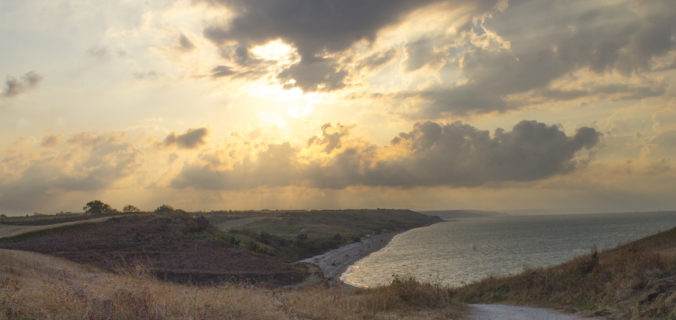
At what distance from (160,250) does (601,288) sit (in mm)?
44980

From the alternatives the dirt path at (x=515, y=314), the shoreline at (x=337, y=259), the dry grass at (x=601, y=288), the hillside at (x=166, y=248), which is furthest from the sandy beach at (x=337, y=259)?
the dirt path at (x=515, y=314)

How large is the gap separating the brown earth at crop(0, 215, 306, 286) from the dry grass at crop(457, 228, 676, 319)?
27.2 m

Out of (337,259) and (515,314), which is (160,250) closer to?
(337,259)

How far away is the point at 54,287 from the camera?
33.1ft

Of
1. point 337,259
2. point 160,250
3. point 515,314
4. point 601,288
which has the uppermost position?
point 601,288

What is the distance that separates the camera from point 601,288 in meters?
16.5

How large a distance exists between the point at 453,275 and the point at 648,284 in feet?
119

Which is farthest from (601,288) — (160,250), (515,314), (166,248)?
(166,248)

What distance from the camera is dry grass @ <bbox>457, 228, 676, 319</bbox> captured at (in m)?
13.7

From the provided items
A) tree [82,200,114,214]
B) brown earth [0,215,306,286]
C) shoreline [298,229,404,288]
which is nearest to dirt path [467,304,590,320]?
brown earth [0,215,306,286]

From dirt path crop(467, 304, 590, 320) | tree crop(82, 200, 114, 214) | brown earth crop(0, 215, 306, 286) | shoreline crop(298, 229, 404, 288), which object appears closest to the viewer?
dirt path crop(467, 304, 590, 320)

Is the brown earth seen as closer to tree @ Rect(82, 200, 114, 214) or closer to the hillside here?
the hillside

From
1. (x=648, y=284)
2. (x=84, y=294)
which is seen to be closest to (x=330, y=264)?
(x=648, y=284)

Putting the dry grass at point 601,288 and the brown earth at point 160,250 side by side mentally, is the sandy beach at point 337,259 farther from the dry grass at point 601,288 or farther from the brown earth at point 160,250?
the dry grass at point 601,288
